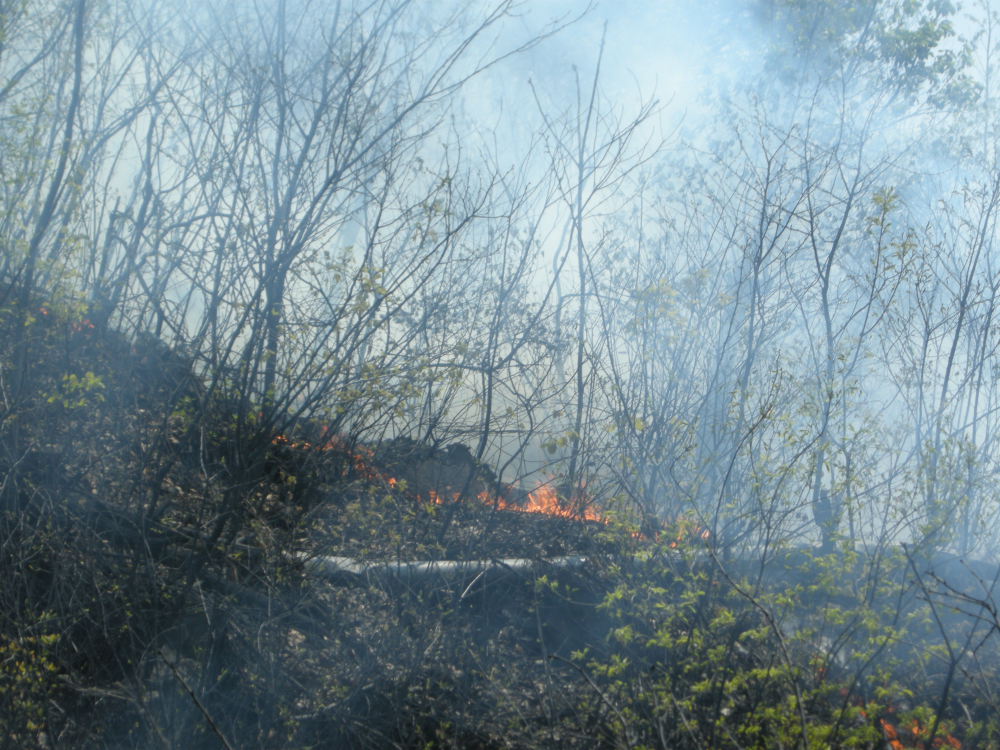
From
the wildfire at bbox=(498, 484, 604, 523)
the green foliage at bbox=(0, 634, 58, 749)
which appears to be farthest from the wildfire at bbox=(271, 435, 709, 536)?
the green foliage at bbox=(0, 634, 58, 749)

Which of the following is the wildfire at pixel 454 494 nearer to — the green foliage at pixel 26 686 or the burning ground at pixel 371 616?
the burning ground at pixel 371 616

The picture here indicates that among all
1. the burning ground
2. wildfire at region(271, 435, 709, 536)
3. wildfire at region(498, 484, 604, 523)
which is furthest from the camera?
wildfire at region(498, 484, 604, 523)

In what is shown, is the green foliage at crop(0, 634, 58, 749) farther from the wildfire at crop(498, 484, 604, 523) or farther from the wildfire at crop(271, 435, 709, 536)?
the wildfire at crop(498, 484, 604, 523)

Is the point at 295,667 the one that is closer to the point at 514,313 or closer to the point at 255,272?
the point at 255,272

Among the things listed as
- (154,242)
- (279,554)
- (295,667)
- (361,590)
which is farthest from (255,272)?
(295,667)

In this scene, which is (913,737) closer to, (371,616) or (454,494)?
(371,616)

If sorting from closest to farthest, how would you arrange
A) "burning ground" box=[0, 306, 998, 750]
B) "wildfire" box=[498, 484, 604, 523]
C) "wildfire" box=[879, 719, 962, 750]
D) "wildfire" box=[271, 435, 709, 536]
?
1. "wildfire" box=[879, 719, 962, 750]
2. "burning ground" box=[0, 306, 998, 750]
3. "wildfire" box=[271, 435, 709, 536]
4. "wildfire" box=[498, 484, 604, 523]

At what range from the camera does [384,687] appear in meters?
4.04

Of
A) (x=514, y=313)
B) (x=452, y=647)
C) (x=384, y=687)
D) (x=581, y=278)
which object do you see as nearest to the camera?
(x=384, y=687)

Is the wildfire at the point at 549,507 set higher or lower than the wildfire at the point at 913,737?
higher

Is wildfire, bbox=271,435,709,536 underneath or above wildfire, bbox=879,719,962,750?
above

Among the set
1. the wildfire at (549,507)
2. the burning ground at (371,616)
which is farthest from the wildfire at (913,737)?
the wildfire at (549,507)

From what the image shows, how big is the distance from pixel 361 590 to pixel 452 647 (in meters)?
0.88

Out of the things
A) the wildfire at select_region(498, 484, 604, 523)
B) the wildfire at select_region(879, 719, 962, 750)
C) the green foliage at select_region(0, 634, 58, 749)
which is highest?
the wildfire at select_region(498, 484, 604, 523)
